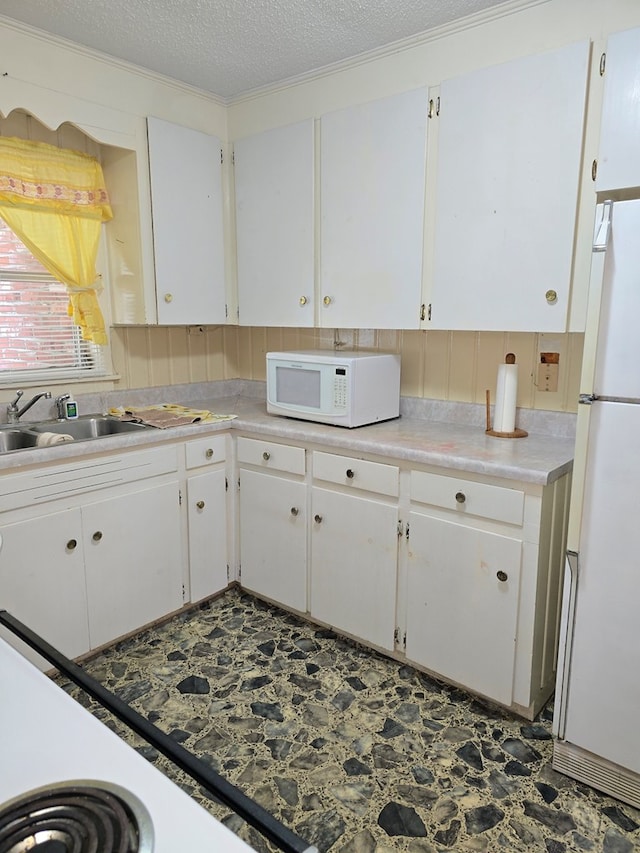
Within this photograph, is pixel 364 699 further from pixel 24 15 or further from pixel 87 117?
pixel 24 15

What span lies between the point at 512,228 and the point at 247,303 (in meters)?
1.44

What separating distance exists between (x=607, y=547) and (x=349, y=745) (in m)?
1.07

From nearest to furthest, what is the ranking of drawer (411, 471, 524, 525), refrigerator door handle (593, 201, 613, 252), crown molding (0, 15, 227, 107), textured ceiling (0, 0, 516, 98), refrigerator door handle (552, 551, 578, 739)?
refrigerator door handle (593, 201, 613, 252)
refrigerator door handle (552, 551, 578, 739)
drawer (411, 471, 524, 525)
textured ceiling (0, 0, 516, 98)
crown molding (0, 15, 227, 107)

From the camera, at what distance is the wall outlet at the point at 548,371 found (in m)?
2.39

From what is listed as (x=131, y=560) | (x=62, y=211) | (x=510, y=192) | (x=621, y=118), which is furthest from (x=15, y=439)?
(x=621, y=118)

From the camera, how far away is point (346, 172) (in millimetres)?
2572

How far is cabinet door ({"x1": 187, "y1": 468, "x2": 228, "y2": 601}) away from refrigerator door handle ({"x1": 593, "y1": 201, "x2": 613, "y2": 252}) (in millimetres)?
1913

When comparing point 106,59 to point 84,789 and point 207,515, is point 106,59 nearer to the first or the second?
point 207,515

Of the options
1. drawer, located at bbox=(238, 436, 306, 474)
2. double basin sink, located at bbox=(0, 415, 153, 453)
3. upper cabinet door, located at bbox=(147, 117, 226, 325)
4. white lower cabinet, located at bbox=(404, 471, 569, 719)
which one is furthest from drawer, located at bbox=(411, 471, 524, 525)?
upper cabinet door, located at bbox=(147, 117, 226, 325)

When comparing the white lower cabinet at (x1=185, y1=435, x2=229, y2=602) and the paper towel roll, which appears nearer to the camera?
the paper towel roll

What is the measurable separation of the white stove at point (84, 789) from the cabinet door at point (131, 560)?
1.59 metres

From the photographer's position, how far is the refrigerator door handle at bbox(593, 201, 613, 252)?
5.08ft

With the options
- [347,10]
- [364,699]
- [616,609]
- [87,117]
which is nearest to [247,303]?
[87,117]

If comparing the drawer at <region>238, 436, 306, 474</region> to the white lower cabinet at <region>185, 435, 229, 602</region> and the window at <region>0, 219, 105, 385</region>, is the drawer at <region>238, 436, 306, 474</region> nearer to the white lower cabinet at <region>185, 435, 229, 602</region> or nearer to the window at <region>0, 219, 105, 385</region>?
A: the white lower cabinet at <region>185, 435, 229, 602</region>
